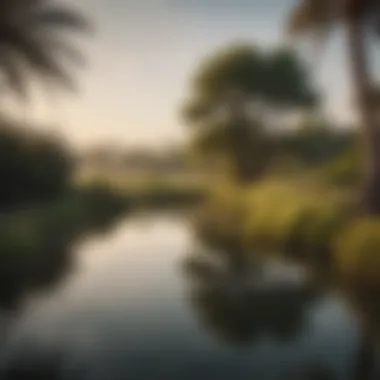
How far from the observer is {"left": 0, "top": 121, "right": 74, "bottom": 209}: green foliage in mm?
1296

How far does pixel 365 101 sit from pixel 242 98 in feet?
0.77

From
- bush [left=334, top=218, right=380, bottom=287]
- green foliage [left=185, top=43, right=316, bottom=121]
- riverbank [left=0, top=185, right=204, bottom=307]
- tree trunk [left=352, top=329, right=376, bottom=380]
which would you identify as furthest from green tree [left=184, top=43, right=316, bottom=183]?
tree trunk [left=352, top=329, right=376, bottom=380]

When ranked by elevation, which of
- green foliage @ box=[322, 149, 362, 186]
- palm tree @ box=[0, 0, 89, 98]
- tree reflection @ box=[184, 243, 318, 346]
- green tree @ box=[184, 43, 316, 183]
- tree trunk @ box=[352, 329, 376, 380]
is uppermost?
palm tree @ box=[0, 0, 89, 98]

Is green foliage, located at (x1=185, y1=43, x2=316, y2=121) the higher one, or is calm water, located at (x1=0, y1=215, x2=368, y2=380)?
green foliage, located at (x1=185, y1=43, x2=316, y2=121)

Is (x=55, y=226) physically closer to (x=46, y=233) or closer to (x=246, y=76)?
(x=46, y=233)

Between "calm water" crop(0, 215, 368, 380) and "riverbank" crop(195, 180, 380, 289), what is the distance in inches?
1.7

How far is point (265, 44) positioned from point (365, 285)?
491 millimetres

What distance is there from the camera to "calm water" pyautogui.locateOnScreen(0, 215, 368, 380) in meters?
1.25

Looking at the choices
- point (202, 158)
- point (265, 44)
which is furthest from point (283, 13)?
point (202, 158)

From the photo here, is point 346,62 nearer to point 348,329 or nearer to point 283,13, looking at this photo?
point 283,13

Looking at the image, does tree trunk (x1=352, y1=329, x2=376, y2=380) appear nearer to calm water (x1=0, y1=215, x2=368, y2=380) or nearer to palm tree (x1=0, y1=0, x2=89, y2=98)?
calm water (x1=0, y1=215, x2=368, y2=380)

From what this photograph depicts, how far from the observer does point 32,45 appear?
131 centimetres

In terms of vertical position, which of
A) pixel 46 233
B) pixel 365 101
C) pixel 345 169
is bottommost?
pixel 46 233

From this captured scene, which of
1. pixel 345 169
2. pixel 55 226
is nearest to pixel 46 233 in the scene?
pixel 55 226
